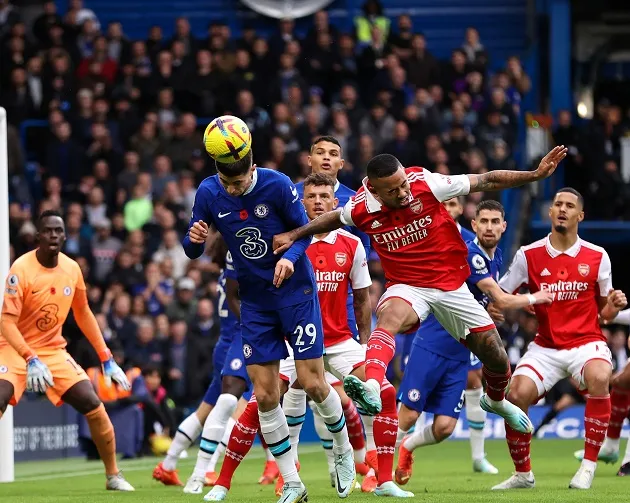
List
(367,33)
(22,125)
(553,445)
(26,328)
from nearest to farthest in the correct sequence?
(26,328)
(553,445)
(22,125)
(367,33)

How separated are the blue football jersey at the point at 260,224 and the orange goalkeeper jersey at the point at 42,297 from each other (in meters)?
3.03

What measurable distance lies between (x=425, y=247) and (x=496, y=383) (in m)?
1.30

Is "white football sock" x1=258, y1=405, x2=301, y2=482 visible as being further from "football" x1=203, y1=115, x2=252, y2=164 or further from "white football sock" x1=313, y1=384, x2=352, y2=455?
"football" x1=203, y1=115, x2=252, y2=164

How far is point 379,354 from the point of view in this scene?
33.0ft

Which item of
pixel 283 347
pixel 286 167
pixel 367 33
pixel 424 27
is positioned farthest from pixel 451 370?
pixel 424 27

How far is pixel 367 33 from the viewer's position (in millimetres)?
26344

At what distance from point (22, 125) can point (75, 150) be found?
1485mm

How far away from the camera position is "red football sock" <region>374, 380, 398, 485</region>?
35.2 ft

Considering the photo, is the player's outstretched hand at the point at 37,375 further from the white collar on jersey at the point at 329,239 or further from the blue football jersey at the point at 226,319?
the white collar on jersey at the point at 329,239

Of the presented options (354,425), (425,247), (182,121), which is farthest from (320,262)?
(182,121)

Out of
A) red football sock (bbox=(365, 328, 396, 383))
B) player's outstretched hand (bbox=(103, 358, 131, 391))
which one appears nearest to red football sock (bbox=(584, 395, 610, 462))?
red football sock (bbox=(365, 328, 396, 383))

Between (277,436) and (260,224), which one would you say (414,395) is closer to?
(277,436)

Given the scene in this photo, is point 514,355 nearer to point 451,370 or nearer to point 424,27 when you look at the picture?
point 451,370

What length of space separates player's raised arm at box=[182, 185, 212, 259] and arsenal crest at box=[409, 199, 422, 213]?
1517 mm
